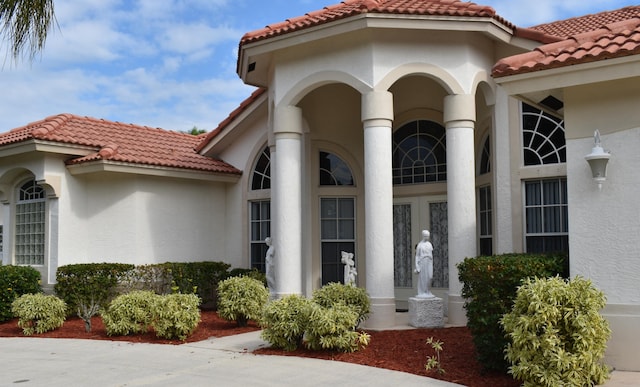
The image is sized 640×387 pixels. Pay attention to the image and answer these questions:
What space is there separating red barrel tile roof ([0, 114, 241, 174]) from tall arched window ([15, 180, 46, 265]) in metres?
1.40

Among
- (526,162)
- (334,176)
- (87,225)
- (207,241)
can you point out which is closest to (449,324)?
(526,162)

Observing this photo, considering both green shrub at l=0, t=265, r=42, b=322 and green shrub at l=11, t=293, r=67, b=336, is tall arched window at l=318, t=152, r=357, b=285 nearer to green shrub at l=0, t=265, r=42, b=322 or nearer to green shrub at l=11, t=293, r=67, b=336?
green shrub at l=11, t=293, r=67, b=336

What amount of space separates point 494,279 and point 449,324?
12.1 feet

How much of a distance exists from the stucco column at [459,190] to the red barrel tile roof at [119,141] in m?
6.77

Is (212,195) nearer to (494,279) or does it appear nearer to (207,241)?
(207,241)

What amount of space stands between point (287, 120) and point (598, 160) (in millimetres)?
6388

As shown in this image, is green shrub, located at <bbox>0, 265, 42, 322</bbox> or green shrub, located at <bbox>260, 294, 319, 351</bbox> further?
green shrub, located at <bbox>0, 265, 42, 322</bbox>

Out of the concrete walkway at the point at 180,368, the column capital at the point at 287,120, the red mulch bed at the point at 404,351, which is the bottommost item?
the concrete walkway at the point at 180,368

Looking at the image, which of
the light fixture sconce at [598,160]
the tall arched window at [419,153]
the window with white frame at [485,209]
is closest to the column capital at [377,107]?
the window with white frame at [485,209]

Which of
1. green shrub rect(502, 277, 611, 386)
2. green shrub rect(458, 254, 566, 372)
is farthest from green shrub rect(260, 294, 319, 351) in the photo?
green shrub rect(502, 277, 611, 386)

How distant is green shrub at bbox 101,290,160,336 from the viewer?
11.7 m

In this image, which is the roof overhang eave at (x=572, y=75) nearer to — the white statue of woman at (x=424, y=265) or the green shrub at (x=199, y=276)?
the white statue of woman at (x=424, y=265)

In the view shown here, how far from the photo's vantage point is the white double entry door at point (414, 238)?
46.4 feet

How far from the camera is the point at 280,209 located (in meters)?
12.7
